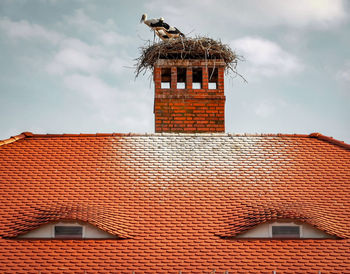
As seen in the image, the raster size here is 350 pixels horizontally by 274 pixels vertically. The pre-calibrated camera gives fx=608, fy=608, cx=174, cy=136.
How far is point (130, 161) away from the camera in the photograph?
12734 millimetres

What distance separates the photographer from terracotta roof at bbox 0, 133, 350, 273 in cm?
991

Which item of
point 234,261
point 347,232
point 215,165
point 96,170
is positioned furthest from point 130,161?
point 347,232

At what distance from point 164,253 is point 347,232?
322 cm

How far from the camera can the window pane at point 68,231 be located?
1054cm

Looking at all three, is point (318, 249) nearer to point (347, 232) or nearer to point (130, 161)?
point (347, 232)

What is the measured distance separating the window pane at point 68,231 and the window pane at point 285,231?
3386mm

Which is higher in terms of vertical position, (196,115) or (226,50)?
(226,50)

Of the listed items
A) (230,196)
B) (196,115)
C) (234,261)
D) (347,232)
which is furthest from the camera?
(196,115)

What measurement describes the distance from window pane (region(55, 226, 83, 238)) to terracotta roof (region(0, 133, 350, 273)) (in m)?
0.23

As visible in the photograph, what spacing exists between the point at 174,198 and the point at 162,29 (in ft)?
20.3

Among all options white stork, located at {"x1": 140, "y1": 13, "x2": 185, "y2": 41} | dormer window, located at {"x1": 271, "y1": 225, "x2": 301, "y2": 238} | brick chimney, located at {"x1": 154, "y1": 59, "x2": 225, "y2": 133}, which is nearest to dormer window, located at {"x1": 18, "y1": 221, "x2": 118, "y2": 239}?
dormer window, located at {"x1": 271, "y1": 225, "x2": 301, "y2": 238}

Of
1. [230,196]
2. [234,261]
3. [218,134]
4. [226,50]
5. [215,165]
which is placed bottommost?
[234,261]

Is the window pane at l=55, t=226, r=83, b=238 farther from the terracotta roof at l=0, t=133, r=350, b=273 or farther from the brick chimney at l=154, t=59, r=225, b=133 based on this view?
the brick chimney at l=154, t=59, r=225, b=133

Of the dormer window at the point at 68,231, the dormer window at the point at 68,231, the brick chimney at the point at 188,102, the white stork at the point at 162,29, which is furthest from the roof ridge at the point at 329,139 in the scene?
the dormer window at the point at 68,231
